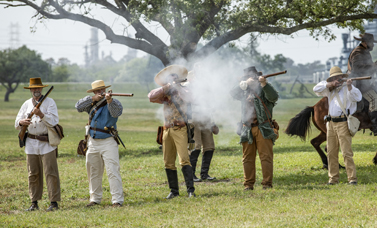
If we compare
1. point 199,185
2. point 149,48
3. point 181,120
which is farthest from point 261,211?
point 149,48

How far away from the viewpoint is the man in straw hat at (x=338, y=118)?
7.15 m

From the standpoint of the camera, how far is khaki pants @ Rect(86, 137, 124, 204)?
6535 millimetres

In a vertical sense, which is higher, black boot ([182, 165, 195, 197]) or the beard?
the beard

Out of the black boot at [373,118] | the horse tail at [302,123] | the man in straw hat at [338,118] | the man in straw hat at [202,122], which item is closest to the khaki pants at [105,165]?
the man in straw hat at [202,122]

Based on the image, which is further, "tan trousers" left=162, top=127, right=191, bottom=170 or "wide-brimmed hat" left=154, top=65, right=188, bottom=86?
"wide-brimmed hat" left=154, top=65, right=188, bottom=86

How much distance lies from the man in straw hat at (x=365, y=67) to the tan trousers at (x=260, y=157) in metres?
2.82

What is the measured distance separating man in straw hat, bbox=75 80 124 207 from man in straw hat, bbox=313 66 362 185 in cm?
355

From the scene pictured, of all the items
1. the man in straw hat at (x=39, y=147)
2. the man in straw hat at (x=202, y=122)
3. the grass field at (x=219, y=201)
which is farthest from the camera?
the man in straw hat at (x=202, y=122)

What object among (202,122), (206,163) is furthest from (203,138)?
(206,163)

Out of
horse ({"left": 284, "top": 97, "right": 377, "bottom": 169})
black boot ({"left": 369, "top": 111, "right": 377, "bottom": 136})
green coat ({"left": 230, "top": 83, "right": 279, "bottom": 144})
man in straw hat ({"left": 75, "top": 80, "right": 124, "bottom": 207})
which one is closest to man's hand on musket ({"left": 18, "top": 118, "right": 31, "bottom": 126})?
man in straw hat ({"left": 75, "top": 80, "right": 124, "bottom": 207})

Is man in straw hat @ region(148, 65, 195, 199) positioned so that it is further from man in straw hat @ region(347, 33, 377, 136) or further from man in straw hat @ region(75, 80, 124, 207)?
man in straw hat @ region(347, 33, 377, 136)

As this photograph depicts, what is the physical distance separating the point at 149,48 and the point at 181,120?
309 inches

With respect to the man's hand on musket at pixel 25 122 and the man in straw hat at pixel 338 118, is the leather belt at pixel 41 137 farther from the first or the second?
the man in straw hat at pixel 338 118

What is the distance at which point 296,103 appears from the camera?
1604 inches
